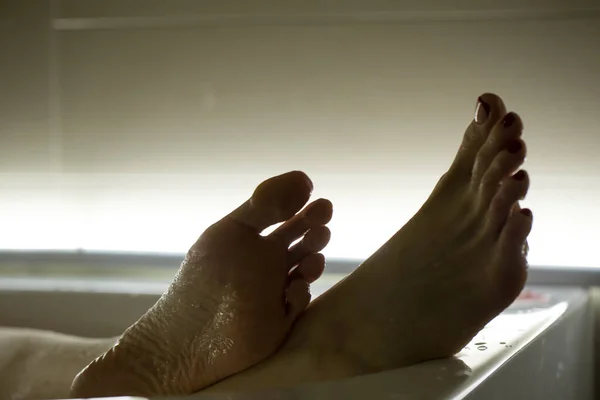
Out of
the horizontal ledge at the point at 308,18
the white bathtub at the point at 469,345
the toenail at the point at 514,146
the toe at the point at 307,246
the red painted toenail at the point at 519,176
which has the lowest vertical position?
the white bathtub at the point at 469,345

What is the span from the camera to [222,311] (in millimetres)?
625

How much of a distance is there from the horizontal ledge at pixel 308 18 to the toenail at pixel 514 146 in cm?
59

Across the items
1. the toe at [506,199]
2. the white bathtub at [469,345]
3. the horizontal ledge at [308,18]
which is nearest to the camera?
the white bathtub at [469,345]

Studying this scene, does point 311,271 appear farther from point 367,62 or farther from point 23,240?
point 23,240

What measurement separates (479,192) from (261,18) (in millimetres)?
Result: 739

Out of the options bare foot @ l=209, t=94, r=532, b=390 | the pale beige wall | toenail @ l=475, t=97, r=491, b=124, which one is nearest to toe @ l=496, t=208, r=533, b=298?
bare foot @ l=209, t=94, r=532, b=390

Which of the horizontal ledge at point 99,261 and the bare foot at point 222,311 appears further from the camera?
the horizontal ledge at point 99,261

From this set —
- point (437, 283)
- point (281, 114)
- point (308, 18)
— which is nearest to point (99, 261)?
point (281, 114)

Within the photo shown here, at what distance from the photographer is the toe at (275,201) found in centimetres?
63

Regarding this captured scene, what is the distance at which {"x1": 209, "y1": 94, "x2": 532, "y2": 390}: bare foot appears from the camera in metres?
0.58

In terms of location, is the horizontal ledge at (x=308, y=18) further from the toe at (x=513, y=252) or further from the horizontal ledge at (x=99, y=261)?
the toe at (x=513, y=252)

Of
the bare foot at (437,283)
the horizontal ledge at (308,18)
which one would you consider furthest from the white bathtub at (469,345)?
the horizontal ledge at (308,18)

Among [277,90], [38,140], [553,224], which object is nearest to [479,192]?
[553,224]

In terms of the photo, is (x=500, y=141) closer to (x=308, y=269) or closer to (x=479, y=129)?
(x=479, y=129)
